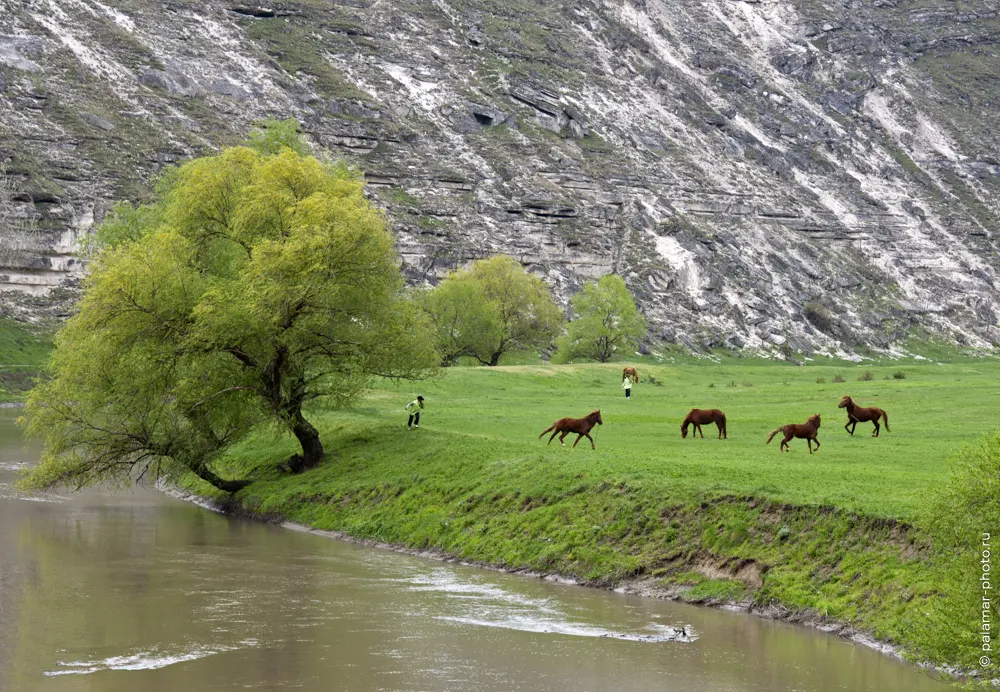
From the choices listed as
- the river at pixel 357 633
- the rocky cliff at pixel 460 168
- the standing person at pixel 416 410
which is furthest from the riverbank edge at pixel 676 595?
the rocky cliff at pixel 460 168

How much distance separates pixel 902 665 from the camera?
22156 mm

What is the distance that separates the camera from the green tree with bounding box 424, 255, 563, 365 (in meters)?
100

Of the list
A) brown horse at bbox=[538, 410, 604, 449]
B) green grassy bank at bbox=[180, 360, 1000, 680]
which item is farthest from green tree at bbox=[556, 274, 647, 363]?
brown horse at bbox=[538, 410, 604, 449]

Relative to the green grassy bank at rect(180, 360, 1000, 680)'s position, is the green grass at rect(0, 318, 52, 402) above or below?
above

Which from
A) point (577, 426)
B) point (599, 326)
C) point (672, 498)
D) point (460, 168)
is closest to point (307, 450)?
point (577, 426)

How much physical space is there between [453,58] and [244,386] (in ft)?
528

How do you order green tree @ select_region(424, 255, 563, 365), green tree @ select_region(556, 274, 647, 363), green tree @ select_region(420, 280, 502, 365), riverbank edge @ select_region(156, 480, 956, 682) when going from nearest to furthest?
riverbank edge @ select_region(156, 480, 956, 682)
green tree @ select_region(420, 280, 502, 365)
green tree @ select_region(424, 255, 563, 365)
green tree @ select_region(556, 274, 647, 363)

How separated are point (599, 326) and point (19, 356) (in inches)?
2361

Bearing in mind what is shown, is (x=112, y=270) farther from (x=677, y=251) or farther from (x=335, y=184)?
(x=677, y=251)

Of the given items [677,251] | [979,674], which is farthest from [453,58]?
[979,674]

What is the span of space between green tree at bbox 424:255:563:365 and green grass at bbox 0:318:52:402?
37.3 meters

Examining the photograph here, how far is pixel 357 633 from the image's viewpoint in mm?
23922

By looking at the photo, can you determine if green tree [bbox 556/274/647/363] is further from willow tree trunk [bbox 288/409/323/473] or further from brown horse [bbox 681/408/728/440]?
brown horse [bbox 681/408/728/440]

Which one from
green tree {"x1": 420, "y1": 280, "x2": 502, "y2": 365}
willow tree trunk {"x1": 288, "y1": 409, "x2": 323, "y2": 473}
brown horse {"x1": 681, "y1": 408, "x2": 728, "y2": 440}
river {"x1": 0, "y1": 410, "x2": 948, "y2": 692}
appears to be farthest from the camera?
green tree {"x1": 420, "y1": 280, "x2": 502, "y2": 365}
